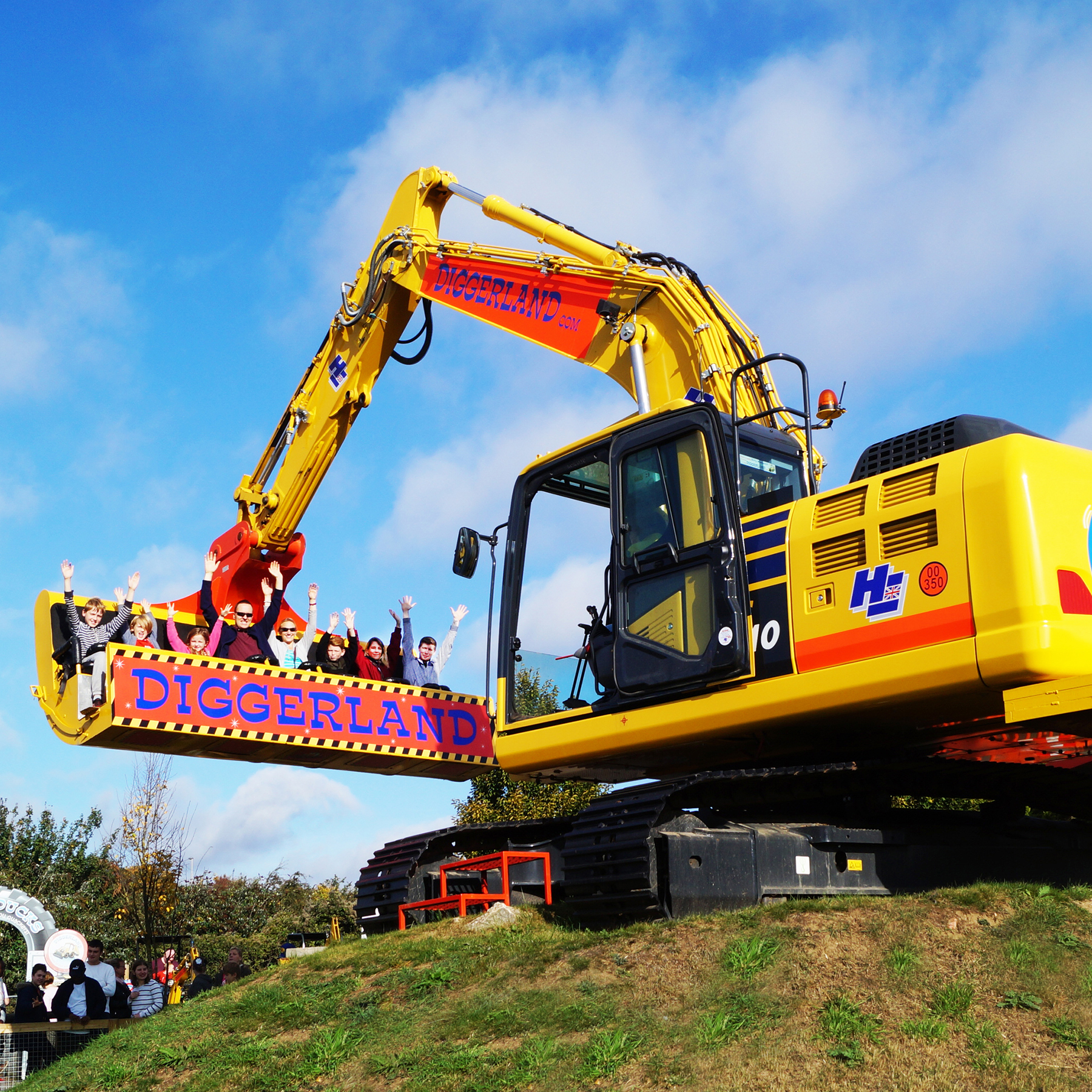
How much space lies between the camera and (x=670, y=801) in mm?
8008

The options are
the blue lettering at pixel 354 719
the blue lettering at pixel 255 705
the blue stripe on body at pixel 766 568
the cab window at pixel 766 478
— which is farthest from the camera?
the blue lettering at pixel 354 719

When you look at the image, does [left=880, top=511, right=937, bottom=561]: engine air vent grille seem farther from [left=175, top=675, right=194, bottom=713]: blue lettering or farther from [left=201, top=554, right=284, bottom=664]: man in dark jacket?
[left=201, top=554, right=284, bottom=664]: man in dark jacket

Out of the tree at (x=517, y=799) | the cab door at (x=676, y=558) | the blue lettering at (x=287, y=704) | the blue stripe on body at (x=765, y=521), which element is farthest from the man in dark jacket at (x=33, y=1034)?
the tree at (x=517, y=799)

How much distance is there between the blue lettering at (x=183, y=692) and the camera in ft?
41.7

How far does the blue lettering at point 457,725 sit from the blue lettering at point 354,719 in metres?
1.07

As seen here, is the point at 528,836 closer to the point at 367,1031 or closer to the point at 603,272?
the point at 367,1031

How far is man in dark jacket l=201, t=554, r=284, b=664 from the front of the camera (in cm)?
1400

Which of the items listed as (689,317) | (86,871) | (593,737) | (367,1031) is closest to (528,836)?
(593,737)

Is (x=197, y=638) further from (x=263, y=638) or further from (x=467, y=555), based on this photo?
(x=467, y=555)

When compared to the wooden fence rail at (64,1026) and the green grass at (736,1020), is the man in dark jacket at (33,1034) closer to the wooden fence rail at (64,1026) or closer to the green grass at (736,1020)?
the wooden fence rail at (64,1026)

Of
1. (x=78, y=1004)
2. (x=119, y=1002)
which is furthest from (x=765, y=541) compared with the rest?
(x=119, y=1002)

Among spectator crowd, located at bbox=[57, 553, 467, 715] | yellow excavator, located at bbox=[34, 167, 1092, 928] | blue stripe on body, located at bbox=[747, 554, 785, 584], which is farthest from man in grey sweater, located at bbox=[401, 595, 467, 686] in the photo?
blue stripe on body, located at bbox=[747, 554, 785, 584]

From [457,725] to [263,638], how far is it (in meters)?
2.50

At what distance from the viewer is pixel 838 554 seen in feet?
25.3
